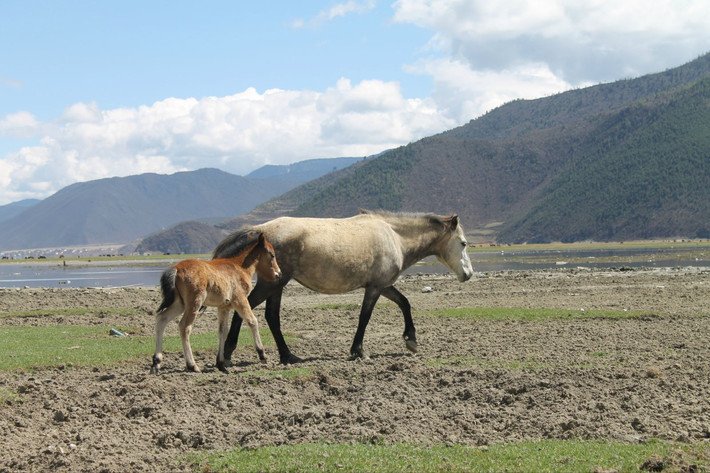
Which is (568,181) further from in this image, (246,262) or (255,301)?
(246,262)

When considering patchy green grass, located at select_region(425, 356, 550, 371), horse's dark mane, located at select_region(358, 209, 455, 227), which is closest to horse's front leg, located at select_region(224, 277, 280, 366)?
horse's dark mane, located at select_region(358, 209, 455, 227)

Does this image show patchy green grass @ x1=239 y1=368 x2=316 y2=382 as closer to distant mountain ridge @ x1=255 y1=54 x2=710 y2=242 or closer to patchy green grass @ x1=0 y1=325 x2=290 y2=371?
patchy green grass @ x1=0 y1=325 x2=290 y2=371

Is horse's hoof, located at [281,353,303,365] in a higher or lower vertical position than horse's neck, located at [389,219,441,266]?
lower

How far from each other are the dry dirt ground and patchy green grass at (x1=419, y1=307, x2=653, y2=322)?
2.59 metres

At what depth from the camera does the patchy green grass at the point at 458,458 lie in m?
6.86

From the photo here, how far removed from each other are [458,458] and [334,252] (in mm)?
6362

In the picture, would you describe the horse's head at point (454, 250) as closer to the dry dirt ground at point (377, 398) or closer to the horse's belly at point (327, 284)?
the dry dirt ground at point (377, 398)

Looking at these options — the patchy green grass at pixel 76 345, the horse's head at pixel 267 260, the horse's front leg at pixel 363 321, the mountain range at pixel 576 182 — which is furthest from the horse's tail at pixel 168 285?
the mountain range at pixel 576 182

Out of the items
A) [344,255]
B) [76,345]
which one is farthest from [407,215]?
[76,345]

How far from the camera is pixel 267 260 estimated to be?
12.2 metres

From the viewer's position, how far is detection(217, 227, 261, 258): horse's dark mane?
12.4 metres

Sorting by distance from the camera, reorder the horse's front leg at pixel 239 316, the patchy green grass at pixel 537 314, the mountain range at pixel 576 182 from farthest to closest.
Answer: the mountain range at pixel 576 182 → the patchy green grass at pixel 537 314 → the horse's front leg at pixel 239 316

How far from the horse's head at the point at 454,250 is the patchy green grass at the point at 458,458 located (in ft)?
26.3

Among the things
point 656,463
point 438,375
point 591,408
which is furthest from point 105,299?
point 656,463
